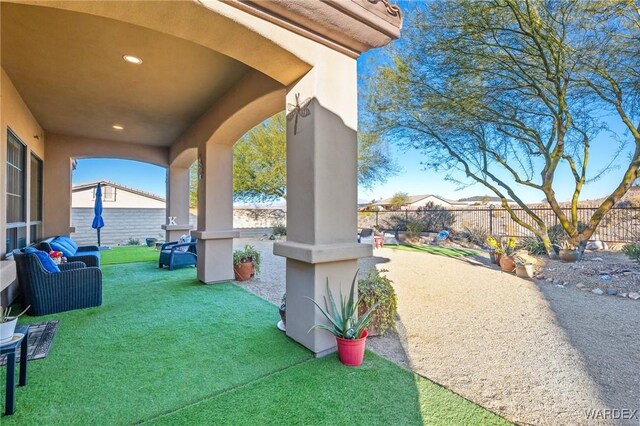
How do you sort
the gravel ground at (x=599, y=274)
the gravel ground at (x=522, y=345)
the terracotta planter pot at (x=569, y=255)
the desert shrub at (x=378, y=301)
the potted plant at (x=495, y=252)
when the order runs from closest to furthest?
the gravel ground at (x=522, y=345), the desert shrub at (x=378, y=301), the gravel ground at (x=599, y=274), the terracotta planter pot at (x=569, y=255), the potted plant at (x=495, y=252)

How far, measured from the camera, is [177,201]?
31.0 feet

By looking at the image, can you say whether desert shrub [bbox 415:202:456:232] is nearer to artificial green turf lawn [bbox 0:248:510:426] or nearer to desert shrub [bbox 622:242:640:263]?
desert shrub [bbox 622:242:640:263]

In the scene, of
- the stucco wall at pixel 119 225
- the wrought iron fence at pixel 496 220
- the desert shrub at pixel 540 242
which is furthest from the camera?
the stucco wall at pixel 119 225

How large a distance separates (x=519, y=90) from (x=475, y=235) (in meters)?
6.23

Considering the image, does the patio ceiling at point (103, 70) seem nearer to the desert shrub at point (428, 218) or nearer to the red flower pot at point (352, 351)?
the red flower pot at point (352, 351)

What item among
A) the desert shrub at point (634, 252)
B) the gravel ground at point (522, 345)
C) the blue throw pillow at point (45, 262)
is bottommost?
the gravel ground at point (522, 345)

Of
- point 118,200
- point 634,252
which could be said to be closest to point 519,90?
point 634,252

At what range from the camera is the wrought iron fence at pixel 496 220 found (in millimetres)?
9344

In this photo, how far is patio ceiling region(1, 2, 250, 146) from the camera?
3199mm

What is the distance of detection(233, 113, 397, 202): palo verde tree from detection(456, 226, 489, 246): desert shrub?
4.28m

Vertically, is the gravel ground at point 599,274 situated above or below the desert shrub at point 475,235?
below

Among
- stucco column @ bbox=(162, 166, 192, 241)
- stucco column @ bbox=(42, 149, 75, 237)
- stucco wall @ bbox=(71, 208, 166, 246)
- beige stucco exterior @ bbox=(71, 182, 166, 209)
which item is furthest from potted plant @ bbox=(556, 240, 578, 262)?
beige stucco exterior @ bbox=(71, 182, 166, 209)

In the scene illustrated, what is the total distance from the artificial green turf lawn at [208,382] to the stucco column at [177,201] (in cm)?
557

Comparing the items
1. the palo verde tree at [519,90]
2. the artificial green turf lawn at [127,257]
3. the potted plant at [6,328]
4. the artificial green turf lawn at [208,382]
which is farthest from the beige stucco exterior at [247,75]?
the palo verde tree at [519,90]
